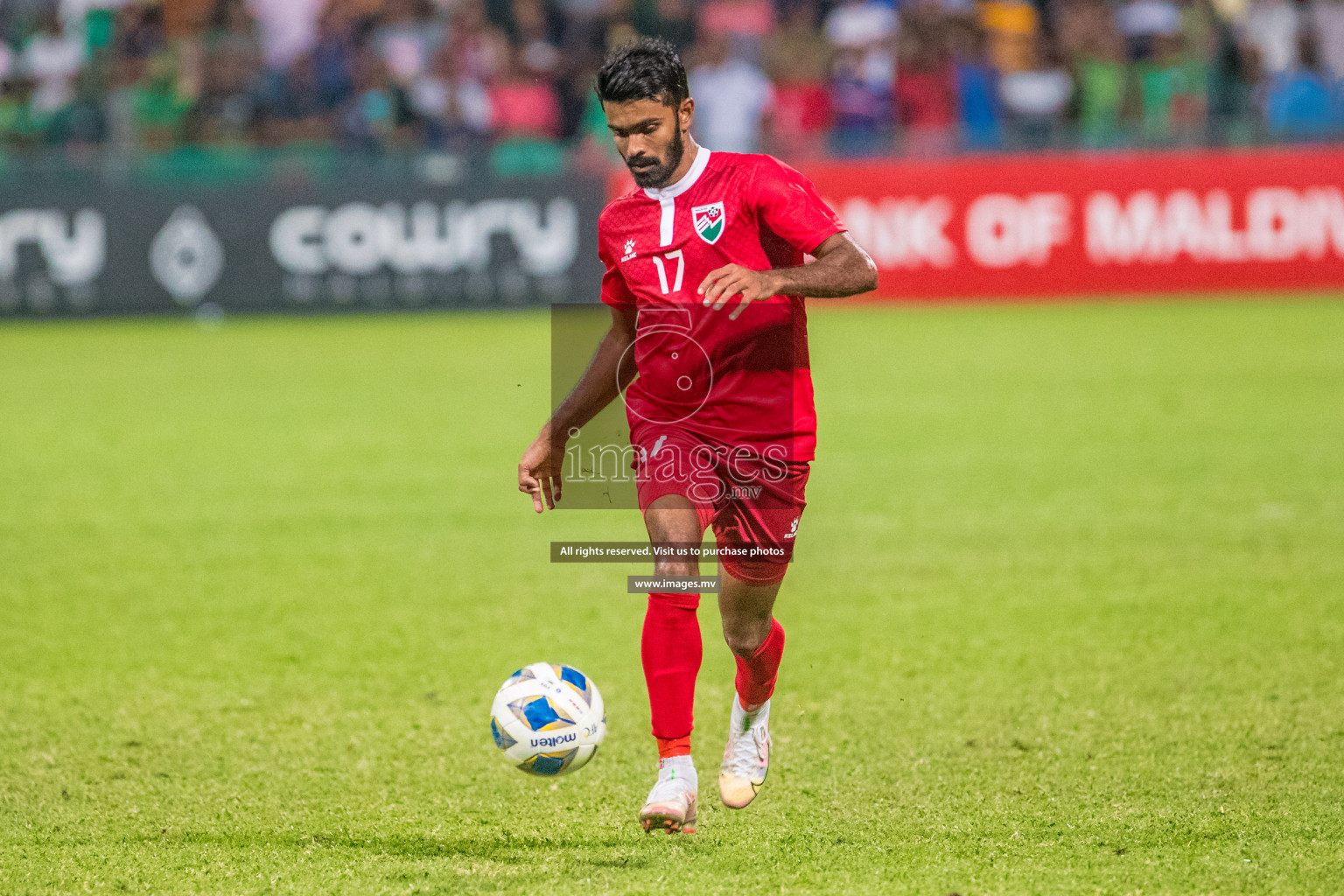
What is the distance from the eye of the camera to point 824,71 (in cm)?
1920

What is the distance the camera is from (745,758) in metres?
4.58

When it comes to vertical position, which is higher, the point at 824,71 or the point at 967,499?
the point at 824,71

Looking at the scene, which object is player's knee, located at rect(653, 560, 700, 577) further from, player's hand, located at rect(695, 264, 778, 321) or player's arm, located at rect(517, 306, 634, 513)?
player's hand, located at rect(695, 264, 778, 321)

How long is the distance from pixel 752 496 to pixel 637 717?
1.44 m

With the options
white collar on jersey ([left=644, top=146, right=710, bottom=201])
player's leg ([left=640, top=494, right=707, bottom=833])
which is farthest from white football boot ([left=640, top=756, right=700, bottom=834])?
white collar on jersey ([left=644, top=146, right=710, bottom=201])

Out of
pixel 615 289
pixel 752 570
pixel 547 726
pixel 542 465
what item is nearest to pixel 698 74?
pixel 615 289

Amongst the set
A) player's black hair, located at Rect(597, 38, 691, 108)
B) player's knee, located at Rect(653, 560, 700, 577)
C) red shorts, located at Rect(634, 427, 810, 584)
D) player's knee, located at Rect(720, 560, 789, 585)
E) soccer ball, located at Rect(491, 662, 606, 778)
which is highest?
player's black hair, located at Rect(597, 38, 691, 108)

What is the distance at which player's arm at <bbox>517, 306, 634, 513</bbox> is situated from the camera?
4.64m

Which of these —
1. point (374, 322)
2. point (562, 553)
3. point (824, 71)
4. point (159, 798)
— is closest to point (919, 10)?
point (824, 71)

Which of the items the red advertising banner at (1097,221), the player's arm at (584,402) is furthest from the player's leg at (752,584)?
the red advertising banner at (1097,221)

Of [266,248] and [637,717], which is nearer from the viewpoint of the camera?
[637,717]

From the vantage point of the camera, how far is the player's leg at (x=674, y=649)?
4344 mm

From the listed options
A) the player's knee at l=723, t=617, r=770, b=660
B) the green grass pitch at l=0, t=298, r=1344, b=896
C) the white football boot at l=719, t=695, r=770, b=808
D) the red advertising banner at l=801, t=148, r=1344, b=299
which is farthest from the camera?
the red advertising banner at l=801, t=148, r=1344, b=299

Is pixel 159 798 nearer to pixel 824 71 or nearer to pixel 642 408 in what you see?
pixel 642 408
